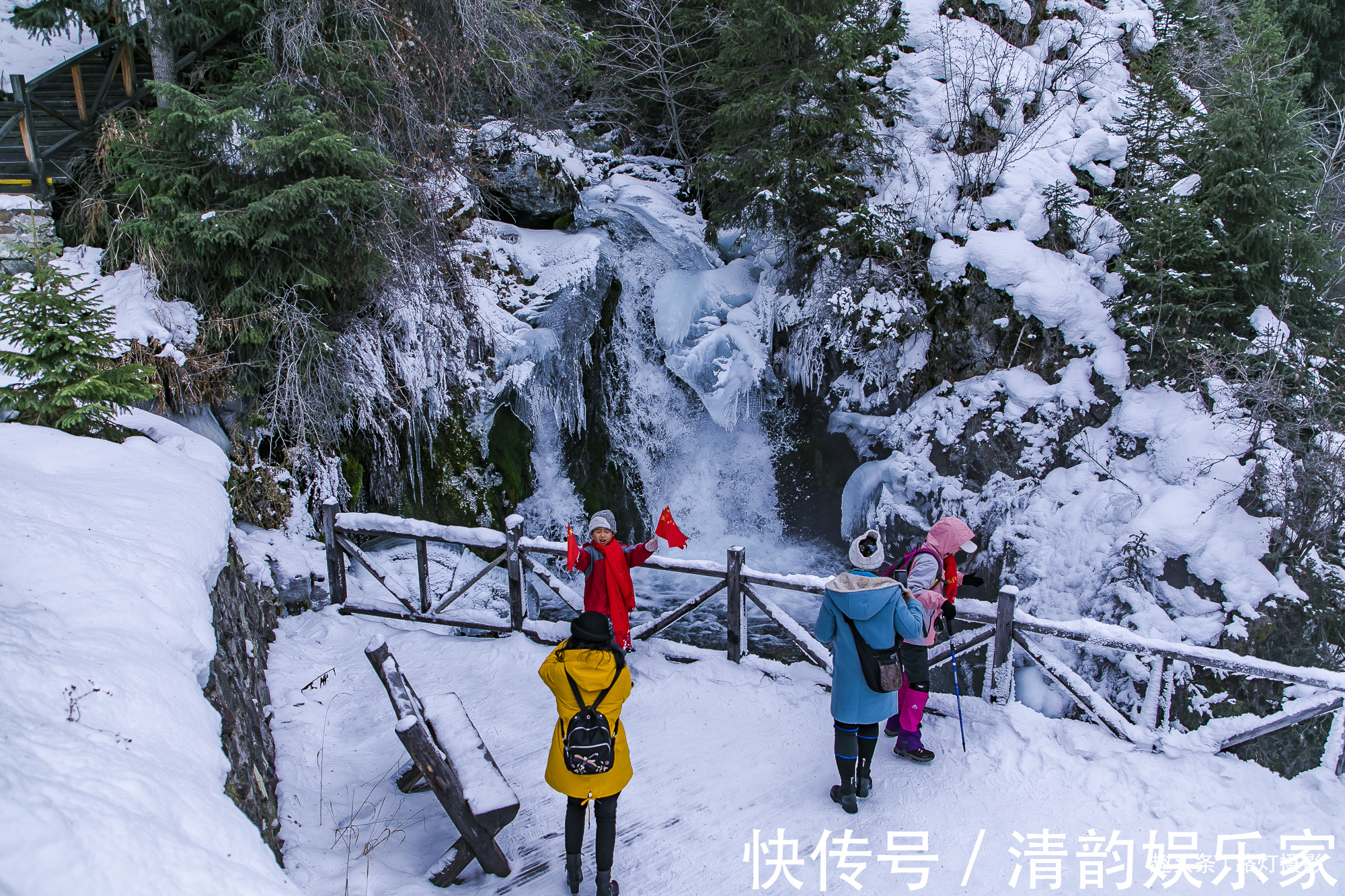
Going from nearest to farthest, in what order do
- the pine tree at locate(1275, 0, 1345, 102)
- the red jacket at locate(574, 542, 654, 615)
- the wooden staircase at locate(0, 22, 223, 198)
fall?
1. the red jacket at locate(574, 542, 654, 615)
2. the wooden staircase at locate(0, 22, 223, 198)
3. the pine tree at locate(1275, 0, 1345, 102)

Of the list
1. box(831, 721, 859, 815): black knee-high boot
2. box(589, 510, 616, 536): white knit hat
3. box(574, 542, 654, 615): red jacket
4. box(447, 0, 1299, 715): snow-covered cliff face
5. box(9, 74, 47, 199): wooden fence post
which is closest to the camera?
box(831, 721, 859, 815): black knee-high boot

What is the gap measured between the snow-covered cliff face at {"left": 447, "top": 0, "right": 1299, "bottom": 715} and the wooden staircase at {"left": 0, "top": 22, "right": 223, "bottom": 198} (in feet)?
14.1

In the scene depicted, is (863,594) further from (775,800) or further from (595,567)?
(595,567)

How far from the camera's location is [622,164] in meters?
12.5

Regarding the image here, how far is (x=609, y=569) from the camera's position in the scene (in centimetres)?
465

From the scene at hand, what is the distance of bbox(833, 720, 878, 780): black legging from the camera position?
12.6 feet

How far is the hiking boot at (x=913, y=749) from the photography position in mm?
4340

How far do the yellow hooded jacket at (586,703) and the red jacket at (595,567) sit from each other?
1393 millimetres

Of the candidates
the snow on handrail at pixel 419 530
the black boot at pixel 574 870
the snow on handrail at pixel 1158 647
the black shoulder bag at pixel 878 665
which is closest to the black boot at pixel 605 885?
the black boot at pixel 574 870

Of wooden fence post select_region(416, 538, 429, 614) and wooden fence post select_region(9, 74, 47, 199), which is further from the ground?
wooden fence post select_region(9, 74, 47, 199)

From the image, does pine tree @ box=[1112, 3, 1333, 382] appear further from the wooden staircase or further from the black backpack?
the wooden staircase

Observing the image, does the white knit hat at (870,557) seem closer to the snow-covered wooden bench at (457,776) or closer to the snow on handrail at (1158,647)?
the snow on handrail at (1158,647)

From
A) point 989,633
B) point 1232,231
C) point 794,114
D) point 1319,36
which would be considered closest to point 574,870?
point 989,633

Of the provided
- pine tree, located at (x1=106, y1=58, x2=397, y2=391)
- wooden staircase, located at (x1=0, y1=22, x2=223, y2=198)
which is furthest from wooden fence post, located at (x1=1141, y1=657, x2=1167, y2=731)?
wooden staircase, located at (x1=0, y1=22, x2=223, y2=198)
